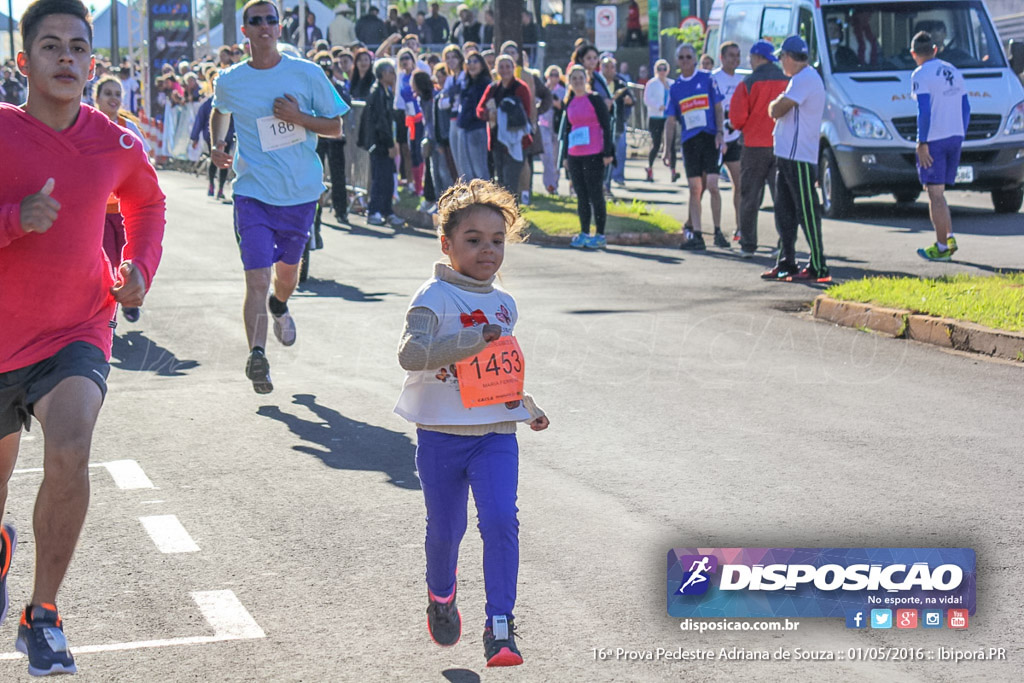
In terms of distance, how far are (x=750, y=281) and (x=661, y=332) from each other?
288 cm

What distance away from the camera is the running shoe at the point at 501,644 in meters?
4.18

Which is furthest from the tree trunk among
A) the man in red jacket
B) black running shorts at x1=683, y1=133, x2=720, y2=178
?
the man in red jacket

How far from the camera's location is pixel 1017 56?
58.1 ft

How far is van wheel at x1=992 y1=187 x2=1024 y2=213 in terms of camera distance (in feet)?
60.7

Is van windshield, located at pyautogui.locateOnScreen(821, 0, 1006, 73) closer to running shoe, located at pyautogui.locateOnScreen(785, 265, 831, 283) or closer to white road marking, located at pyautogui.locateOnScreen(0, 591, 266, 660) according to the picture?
running shoe, located at pyautogui.locateOnScreen(785, 265, 831, 283)

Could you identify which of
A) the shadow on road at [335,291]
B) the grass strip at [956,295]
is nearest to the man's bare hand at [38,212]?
the grass strip at [956,295]

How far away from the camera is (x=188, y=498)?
6375 millimetres

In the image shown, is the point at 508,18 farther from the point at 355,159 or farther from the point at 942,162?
the point at 942,162

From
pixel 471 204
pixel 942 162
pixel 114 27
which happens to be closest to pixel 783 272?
pixel 942 162

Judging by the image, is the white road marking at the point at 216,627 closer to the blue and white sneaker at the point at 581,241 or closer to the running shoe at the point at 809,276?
the running shoe at the point at 809,276

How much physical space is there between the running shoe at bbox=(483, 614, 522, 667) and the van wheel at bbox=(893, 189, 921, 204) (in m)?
Result: 14.8

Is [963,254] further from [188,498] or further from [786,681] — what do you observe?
[786,681]

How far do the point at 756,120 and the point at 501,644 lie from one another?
10.8 metres

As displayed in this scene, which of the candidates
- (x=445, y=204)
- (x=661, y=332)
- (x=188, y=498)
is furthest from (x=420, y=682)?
(x=661, y=332)
